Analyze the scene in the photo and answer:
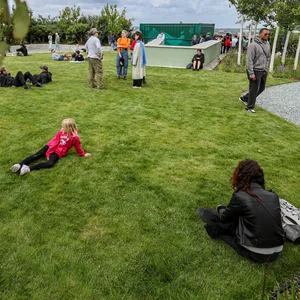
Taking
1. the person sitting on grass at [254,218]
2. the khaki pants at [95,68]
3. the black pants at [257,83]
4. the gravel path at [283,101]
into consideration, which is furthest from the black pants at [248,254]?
the khaki pants at [95,68]

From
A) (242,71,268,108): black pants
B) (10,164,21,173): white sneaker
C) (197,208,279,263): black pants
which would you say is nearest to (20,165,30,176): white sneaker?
(10,164,21,173): white sneaker

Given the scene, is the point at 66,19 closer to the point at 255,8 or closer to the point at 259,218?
the point at 255,8

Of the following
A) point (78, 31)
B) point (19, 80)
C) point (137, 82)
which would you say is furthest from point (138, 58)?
point (78, 31)

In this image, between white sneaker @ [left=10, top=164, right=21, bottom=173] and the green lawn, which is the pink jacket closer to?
the green lawn

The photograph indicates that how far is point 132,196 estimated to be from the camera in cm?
460

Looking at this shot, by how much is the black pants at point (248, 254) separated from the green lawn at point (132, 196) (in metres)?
0.09

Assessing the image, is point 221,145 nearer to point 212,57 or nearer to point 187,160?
point 187,160

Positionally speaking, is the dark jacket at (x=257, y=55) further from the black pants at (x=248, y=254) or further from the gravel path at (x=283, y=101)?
the black pants at (x=248, y=254)

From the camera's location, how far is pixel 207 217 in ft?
12.9

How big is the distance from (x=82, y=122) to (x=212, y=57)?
14.2 meters

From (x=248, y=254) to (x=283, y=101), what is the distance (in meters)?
8.57

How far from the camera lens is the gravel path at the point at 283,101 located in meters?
9.32

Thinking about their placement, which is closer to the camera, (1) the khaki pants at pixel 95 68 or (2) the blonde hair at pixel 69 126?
(2) the blonde hair at pixel 69 126

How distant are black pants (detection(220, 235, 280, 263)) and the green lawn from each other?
0.09 metres
